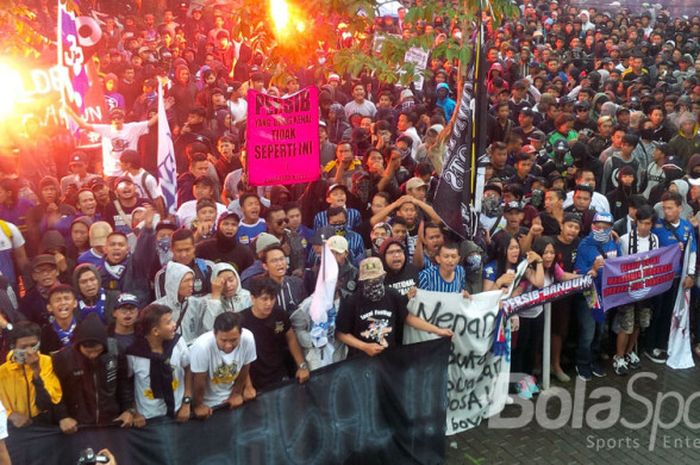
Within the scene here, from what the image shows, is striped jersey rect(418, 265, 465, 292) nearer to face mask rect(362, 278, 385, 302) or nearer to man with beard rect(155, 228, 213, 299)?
face mask rect(362, 278, 385, 302)

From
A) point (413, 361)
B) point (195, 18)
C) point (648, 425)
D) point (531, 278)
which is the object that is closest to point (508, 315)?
point (531, 278)

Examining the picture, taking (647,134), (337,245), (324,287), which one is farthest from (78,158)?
(647,134)

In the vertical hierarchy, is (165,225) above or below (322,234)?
above

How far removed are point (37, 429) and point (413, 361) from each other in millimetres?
3116

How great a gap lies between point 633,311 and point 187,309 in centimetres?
523

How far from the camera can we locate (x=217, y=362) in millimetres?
5727

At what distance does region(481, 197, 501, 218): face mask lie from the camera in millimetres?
8641

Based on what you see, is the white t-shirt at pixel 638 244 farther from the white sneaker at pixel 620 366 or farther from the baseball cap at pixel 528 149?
the baseball cap at pixel 528 149

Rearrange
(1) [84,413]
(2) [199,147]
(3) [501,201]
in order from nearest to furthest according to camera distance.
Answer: (1) [84,413]
(3) [501,201]
(2) [199,147]

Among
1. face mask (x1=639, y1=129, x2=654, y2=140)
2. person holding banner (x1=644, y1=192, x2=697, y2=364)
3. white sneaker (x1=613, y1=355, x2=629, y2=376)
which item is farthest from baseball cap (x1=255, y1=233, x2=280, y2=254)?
face mask (x1=639, y1=129, x2=654, y2=140)

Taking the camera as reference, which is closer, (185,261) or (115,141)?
(185,261)

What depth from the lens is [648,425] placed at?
7.49 meters

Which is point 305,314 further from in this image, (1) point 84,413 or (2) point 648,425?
(2) point 648,425

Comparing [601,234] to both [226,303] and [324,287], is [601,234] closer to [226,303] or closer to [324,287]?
[324,287]
